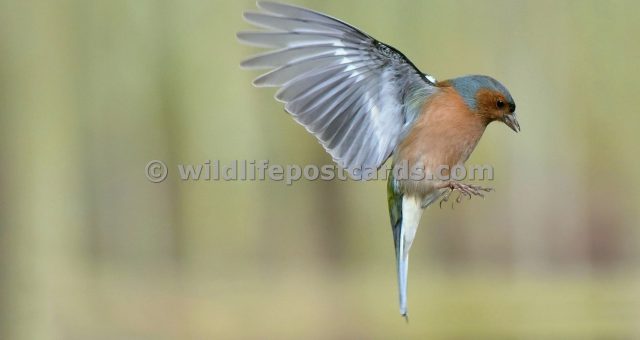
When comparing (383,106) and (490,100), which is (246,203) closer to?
(383,106)

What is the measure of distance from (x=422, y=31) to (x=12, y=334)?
2.98ft

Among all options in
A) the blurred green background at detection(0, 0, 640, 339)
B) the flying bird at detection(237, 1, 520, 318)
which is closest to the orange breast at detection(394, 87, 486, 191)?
the flying bird at detection(237, 1, 520, 318)

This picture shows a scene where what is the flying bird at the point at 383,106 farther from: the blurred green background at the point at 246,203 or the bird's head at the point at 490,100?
the blurred green background at the point at 246,203

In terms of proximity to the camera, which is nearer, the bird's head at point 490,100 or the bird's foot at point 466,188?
the bird's foot at point 466,188

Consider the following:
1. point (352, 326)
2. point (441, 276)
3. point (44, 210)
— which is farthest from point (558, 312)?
point (44, 210)

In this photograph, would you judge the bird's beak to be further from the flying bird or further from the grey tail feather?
the grey tail feather

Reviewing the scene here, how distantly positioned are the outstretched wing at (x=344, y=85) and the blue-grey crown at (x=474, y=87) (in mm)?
30

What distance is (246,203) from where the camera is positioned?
1.54 meters

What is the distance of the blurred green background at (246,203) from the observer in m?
1.52

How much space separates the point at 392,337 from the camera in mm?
1535

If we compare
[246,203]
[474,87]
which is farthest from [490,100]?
[246,203]

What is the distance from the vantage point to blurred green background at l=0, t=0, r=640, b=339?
1523 millimetres

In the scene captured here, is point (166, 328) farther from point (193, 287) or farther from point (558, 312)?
Result: point (558, 312)

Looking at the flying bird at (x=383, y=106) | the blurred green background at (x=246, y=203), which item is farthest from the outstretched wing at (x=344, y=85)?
the blurred green background at (x=246, y=203)
